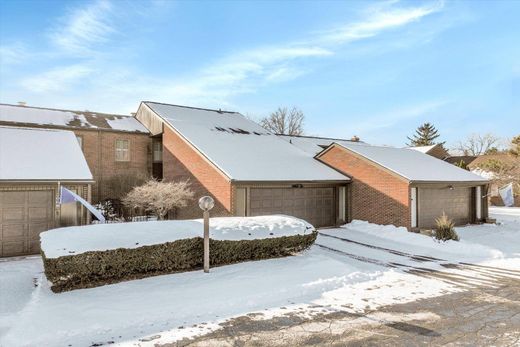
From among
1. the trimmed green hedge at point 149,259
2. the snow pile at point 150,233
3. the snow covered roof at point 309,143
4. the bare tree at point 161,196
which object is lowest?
the trimmed green hedge at point 149,259

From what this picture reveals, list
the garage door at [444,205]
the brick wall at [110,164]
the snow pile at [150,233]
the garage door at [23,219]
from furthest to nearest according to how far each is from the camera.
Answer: the brick wall at [110,164] < the garage door at [444,205] < the garage door at [23,219] < the snow pile at [150,233]

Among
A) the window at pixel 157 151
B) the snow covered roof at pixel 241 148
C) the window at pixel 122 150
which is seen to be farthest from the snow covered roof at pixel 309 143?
the window at pixel 122 150

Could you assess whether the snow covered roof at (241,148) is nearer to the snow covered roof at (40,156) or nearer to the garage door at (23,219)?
the snow covered roof at (40,156)

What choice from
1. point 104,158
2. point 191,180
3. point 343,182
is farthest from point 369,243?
point 104,158

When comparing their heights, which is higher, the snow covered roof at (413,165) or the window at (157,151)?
the window at (157,151)

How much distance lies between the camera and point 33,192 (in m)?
12.4

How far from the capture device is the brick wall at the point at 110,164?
2195cm

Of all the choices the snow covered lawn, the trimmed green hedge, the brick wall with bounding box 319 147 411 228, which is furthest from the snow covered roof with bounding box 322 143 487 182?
the trimmed green hedge

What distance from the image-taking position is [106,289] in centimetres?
803

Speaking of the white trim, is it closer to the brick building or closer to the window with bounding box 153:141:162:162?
the brick building

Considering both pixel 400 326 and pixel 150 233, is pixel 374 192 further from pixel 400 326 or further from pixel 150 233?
pixel 150 233

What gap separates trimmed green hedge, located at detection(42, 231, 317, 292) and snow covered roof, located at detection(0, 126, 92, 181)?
594 cm

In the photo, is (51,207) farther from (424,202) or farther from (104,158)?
(424,202)

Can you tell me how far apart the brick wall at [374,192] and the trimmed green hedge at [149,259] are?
764 cm
